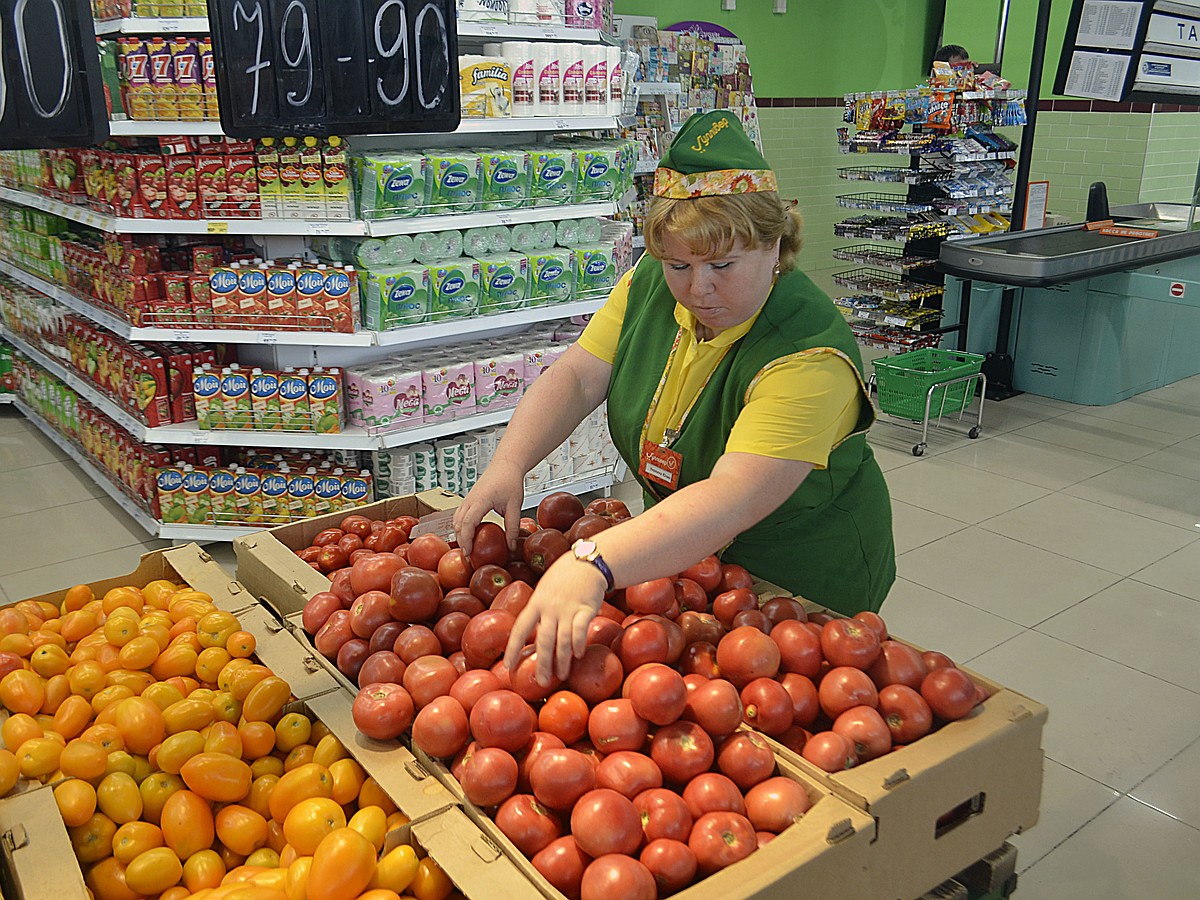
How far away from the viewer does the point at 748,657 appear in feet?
5.12

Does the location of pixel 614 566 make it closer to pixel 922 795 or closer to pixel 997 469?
pixel 922 795

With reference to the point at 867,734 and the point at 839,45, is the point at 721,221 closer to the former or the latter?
the point at 867,734

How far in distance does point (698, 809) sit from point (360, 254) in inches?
126

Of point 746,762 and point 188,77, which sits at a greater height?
point 188,77

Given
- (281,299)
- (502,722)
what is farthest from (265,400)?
(502,722)

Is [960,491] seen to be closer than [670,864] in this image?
No

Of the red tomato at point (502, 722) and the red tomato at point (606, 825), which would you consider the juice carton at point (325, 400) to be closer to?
the red tomato at point (502, 722)

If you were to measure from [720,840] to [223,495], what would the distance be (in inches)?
140

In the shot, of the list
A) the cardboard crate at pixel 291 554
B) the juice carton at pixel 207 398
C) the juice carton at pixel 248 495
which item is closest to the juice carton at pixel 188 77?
the juice carton at pixel 207 398

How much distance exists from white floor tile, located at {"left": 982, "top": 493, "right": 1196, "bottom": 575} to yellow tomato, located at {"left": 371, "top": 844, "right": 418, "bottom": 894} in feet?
12.5

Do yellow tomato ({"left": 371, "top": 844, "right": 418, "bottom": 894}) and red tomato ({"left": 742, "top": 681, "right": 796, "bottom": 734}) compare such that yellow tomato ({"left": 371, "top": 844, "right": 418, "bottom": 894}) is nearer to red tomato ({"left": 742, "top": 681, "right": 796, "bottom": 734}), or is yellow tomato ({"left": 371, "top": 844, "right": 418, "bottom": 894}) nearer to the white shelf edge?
red tomato ({"left": 742, "top": 681, "right": 796, "bottom": 734})

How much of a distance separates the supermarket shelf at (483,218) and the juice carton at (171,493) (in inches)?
47.1

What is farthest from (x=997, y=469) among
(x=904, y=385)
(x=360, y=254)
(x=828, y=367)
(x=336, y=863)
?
(x=336, y=863)

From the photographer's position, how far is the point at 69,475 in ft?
17.9
